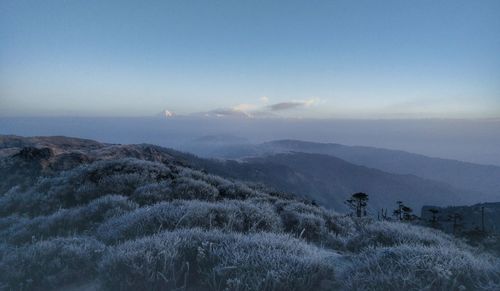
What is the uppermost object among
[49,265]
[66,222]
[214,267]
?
[214,267]

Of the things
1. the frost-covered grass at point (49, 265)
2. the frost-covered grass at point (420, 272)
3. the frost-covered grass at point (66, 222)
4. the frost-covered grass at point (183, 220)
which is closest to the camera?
the frost-covered grass at point (420, 272)

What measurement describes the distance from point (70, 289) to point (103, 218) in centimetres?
386

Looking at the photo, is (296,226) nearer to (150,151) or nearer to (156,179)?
(156,179)

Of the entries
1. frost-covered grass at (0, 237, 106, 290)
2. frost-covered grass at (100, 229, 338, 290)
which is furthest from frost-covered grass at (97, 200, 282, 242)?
frost-covered grass at (100, 229, 338, 290)

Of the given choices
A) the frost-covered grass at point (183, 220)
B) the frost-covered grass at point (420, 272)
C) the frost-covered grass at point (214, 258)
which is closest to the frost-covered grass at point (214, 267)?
the frost-covered grass at point (214, 258)

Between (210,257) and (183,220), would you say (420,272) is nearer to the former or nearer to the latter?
(210,257)

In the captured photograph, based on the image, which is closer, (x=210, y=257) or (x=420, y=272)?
(x=420, y=272)

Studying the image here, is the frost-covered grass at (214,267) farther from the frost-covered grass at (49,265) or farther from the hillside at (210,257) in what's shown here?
the frost-covered grass at (49,265)

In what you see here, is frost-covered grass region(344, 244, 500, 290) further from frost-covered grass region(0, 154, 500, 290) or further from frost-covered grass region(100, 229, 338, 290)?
frost-covered grass region(100, 229, 338, 290)

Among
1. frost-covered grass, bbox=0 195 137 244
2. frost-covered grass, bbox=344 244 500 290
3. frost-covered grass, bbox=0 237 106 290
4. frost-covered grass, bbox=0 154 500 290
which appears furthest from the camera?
frost-covered grass, bbox=0 195 137 244

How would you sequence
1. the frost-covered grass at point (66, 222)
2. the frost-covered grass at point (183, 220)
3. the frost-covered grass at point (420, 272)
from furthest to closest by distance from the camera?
the frost-covered grass at point (66, 222)
the frost-covered grass at point (183, 220)
the frost-covered grass at point (420, 272)

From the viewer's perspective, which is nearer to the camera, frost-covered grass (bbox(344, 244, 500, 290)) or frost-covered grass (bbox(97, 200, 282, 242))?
frost-covered grass (bbox(344, 244, 500, 290))

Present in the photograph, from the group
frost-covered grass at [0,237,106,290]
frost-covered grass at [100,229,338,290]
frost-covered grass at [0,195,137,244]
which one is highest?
frost-covered grass at [100,229,338,290]

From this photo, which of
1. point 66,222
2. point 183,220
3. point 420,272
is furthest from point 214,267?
point 66,222
